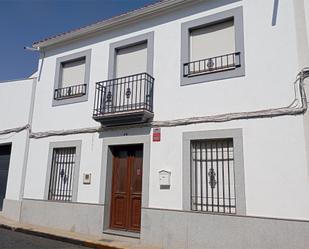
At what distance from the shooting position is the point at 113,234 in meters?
6.95

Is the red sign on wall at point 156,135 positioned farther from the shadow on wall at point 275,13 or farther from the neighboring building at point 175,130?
the shadow on wall at point 275,13

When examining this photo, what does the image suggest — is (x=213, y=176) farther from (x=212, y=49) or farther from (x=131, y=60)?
(x=131, y=60)

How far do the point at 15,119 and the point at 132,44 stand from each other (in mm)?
4876

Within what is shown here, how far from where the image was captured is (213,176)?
6191 mm

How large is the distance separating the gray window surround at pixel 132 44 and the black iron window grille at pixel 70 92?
101 centimetres

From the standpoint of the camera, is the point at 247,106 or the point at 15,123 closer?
the point at 247,106

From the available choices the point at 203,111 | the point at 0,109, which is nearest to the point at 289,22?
the point at 203,111

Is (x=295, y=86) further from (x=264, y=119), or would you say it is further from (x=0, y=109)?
(x=0, y=109)

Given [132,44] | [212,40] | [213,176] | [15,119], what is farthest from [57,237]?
[212,40]

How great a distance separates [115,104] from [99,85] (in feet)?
2.27

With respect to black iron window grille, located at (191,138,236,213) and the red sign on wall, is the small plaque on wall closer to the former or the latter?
the red sign on wall

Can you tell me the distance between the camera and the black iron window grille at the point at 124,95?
7.18m

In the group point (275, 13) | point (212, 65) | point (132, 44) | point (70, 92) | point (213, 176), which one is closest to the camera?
point (275, 13)

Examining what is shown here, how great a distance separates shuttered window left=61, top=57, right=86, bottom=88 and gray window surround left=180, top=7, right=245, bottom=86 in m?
3.35
